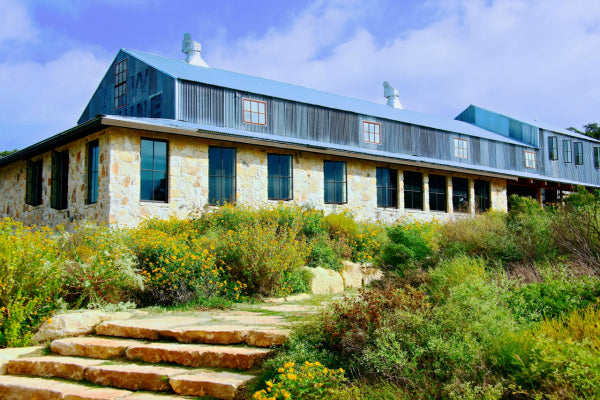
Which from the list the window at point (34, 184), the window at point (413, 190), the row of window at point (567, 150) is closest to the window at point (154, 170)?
the window at point (34, 184)

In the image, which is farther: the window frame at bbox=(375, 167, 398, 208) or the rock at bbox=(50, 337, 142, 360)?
the window frame at bbox=(375, 167, 398, 208)

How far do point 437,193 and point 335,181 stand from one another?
5678 millimetres

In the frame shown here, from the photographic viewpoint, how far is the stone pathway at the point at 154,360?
5.28m

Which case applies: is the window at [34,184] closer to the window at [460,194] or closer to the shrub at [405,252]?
the shrub at [405,252]

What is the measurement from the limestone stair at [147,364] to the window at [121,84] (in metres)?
13.6

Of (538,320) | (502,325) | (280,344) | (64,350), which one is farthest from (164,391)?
(538,320)

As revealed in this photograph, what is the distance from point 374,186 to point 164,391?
14402 millimetres

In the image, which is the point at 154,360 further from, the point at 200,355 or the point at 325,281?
the point at 325,281

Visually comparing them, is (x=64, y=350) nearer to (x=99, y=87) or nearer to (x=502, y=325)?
(x=502, y=325)

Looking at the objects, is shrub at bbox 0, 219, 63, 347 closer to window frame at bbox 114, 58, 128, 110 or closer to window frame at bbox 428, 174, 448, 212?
window frame at bbox 114, 58, 128, 110

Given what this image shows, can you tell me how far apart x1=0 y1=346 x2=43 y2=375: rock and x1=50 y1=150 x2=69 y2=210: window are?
Answer: 9268mm

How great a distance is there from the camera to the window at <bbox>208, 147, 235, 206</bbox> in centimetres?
1512

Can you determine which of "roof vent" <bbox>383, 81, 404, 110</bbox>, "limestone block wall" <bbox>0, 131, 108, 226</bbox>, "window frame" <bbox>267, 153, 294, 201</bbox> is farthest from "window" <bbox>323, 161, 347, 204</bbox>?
"roof vent" <bbox>383, 81, 404, 110</bbox>

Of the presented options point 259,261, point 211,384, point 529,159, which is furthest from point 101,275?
point 529,159
